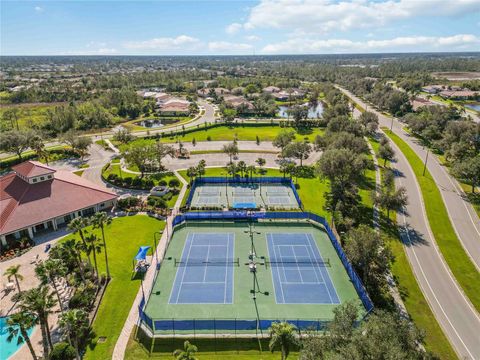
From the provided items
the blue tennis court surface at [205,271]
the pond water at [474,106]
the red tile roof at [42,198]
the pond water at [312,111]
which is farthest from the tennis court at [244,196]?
the pond water at [474,106]

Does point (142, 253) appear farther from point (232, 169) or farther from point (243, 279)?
point (232, 169)

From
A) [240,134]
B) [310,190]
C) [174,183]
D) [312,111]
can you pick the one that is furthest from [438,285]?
[312,111]

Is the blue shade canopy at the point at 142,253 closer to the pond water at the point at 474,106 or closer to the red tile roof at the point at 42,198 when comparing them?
the red tile roof at the point at 42,198

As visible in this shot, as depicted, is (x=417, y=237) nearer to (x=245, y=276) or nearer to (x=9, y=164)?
(x=245, y=276)

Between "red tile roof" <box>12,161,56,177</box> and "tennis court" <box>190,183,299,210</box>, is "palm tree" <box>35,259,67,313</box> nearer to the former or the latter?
"tennis court" <box>190,183,299,210</box>

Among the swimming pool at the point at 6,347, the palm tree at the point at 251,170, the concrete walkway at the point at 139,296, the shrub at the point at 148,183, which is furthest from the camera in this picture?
the palm tree at the point at 251,170

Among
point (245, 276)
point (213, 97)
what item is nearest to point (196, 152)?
point (245, 276)

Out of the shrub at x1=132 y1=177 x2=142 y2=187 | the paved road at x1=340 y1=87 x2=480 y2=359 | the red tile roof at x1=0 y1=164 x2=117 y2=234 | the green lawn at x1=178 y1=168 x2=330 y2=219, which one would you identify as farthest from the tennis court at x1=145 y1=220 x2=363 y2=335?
the shrub at x1=132 y1=177 x2=142 y2=187

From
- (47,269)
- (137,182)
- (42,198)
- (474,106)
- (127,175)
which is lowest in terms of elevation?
(127,175)
